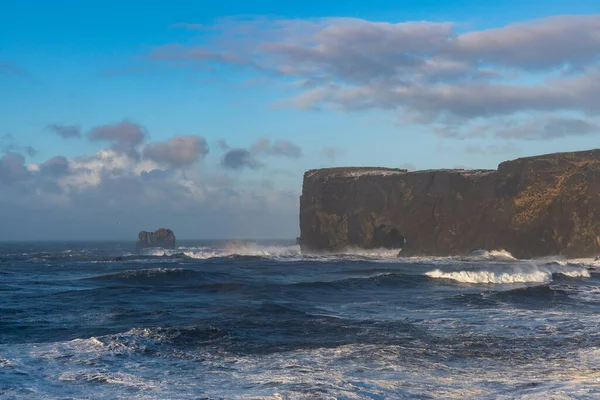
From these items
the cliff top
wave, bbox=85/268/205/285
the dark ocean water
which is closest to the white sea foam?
the dark ocean water

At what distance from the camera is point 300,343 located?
17750mm

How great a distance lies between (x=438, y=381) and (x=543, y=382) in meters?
2.16

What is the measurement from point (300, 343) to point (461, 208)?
56411 mm

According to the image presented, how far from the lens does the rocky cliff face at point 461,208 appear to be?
2493 inches

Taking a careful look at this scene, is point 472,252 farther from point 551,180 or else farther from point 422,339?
point 422,339

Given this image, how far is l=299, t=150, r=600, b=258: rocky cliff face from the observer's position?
6331cm

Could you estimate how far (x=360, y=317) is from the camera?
2272cm

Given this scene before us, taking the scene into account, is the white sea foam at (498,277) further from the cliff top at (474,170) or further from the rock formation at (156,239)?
the rock formation at (156,239)

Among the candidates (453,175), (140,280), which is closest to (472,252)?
(453,175)

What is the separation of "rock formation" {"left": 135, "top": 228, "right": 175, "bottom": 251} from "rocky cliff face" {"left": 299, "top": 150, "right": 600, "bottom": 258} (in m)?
52.9

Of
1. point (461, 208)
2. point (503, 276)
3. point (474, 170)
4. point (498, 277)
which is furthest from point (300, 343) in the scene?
point (474, 170)

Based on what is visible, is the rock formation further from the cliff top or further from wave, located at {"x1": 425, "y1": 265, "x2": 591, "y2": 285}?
wave, located at {"x1": 425, "y1": 265, "x2": 591, "y2": 285}

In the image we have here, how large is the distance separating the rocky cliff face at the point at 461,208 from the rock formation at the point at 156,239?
5294 centimetres

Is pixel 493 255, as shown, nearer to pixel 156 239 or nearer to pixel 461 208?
pixel 461 208
